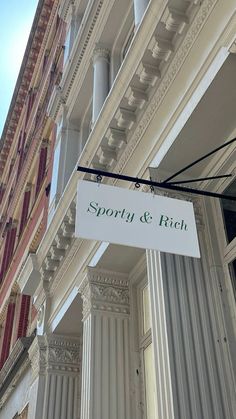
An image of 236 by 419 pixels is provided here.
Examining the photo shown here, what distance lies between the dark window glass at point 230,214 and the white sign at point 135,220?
3.68 ft

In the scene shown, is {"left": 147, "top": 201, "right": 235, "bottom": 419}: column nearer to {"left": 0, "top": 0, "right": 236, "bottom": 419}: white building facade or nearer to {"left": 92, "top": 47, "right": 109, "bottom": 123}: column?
{"left": 0, "top": 0, "right": 236, "bottom": 419}: white building facade

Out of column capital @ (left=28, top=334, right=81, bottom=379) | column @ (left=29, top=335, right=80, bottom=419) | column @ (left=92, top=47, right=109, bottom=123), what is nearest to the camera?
column @ (left=29, top=335, right=80, bottom=419)

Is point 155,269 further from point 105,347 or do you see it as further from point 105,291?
point 105,291

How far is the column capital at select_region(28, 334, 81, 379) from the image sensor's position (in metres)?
9.26

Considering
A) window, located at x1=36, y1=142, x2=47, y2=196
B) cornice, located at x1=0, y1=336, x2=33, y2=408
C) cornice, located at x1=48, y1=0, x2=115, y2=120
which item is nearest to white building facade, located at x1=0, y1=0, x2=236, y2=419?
cornice, located at x1=48, y1=0, x2=115, y2=120

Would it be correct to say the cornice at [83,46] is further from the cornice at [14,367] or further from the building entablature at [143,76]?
A: the cornice at [14,367]

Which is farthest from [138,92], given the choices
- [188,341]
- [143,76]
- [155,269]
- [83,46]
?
[83,46]

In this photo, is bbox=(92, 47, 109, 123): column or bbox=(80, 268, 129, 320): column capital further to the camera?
bbox=(92, 47, 109, 123): column

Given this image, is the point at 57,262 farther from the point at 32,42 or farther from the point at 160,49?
the point at 32,42

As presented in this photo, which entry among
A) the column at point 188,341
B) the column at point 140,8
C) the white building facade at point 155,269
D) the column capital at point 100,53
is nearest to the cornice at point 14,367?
the white building facade at point 155,269

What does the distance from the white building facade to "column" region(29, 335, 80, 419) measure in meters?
0.02

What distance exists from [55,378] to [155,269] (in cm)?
441

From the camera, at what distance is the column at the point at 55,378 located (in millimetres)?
8875

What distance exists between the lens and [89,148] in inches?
306
